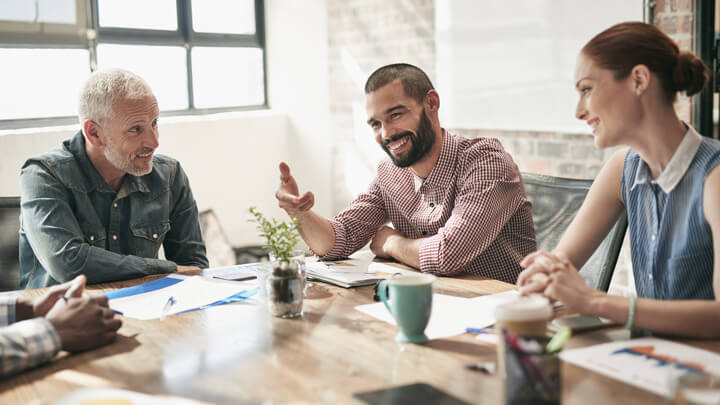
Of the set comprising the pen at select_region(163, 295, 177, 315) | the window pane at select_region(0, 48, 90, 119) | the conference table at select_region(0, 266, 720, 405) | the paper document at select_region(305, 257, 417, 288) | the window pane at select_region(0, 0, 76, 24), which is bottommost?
the conference table at select_region(0, 266, 720, 405)

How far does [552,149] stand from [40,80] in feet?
9.88

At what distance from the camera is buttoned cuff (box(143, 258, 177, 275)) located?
6.63ft

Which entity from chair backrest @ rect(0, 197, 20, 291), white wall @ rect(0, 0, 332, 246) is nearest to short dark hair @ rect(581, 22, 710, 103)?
chair backrest @ rect(0, 197, 20, 291)

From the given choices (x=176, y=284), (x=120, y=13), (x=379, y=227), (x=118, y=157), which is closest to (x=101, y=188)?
(x=118, y=157)

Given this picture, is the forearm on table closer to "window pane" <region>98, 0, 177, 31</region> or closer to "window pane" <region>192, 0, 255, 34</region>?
"window pane" <region>98, 0, 177, 31</region>

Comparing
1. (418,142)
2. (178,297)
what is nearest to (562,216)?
(418,142)

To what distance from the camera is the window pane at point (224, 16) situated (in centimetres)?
503

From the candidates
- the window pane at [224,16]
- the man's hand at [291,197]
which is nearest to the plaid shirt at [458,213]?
the man's hand at [291,197]

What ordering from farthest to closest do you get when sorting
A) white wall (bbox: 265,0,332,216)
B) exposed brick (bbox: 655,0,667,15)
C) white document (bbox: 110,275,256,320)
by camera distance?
1. white wall (bbox: 265,0,332,216)
2. exposed brick (bbox: 655,0,667,15)
3. white document (bbox: 110,275,256,320)

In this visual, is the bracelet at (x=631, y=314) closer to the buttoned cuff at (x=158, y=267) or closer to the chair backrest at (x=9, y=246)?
the buttoned cuff at (x=158, y=267)

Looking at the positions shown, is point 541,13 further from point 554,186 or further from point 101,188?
point 101,188

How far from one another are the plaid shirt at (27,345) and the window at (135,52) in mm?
3190

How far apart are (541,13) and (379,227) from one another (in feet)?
5.64

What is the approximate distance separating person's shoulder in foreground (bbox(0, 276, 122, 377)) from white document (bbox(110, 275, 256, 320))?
149mm
